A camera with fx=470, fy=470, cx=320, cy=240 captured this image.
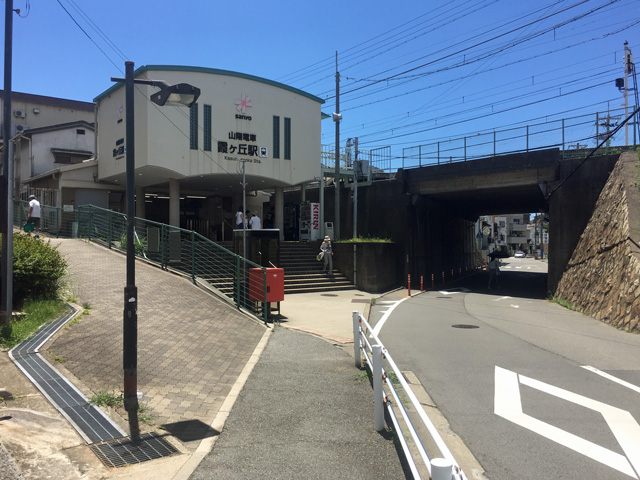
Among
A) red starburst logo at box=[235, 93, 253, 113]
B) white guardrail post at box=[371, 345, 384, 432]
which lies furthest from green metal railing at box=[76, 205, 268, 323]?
red starburst logo at box=[235, 93, 253, 113]

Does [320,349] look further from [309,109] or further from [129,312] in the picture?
[309,109]

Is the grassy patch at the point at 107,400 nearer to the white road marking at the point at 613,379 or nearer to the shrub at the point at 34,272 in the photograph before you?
the shrub at the point at 34,272

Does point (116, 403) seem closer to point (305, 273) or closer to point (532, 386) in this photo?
point (532, 386)

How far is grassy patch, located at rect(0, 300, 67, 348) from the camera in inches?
269

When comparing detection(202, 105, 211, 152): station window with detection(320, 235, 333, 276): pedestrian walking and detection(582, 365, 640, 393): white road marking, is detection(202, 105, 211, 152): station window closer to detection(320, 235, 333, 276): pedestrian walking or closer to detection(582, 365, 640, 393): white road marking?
detection(320, 235, 333, 276): pedestrian walking

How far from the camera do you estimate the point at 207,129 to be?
2158 centimetres

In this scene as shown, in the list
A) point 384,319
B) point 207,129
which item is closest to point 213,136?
point 207,129

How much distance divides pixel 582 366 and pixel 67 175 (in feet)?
77.7

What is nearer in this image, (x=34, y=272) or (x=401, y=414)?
(x=401, y=414)

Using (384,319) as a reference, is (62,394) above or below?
above

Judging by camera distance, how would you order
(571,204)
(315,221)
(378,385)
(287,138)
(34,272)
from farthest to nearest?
1. (315,221)
2. (287,138)
3. (571,204)
4. (34,272)
5. (378,385)

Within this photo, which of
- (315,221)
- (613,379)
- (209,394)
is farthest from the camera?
(315,221)

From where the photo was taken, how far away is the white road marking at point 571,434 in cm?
422

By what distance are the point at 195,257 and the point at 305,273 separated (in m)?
8.42
